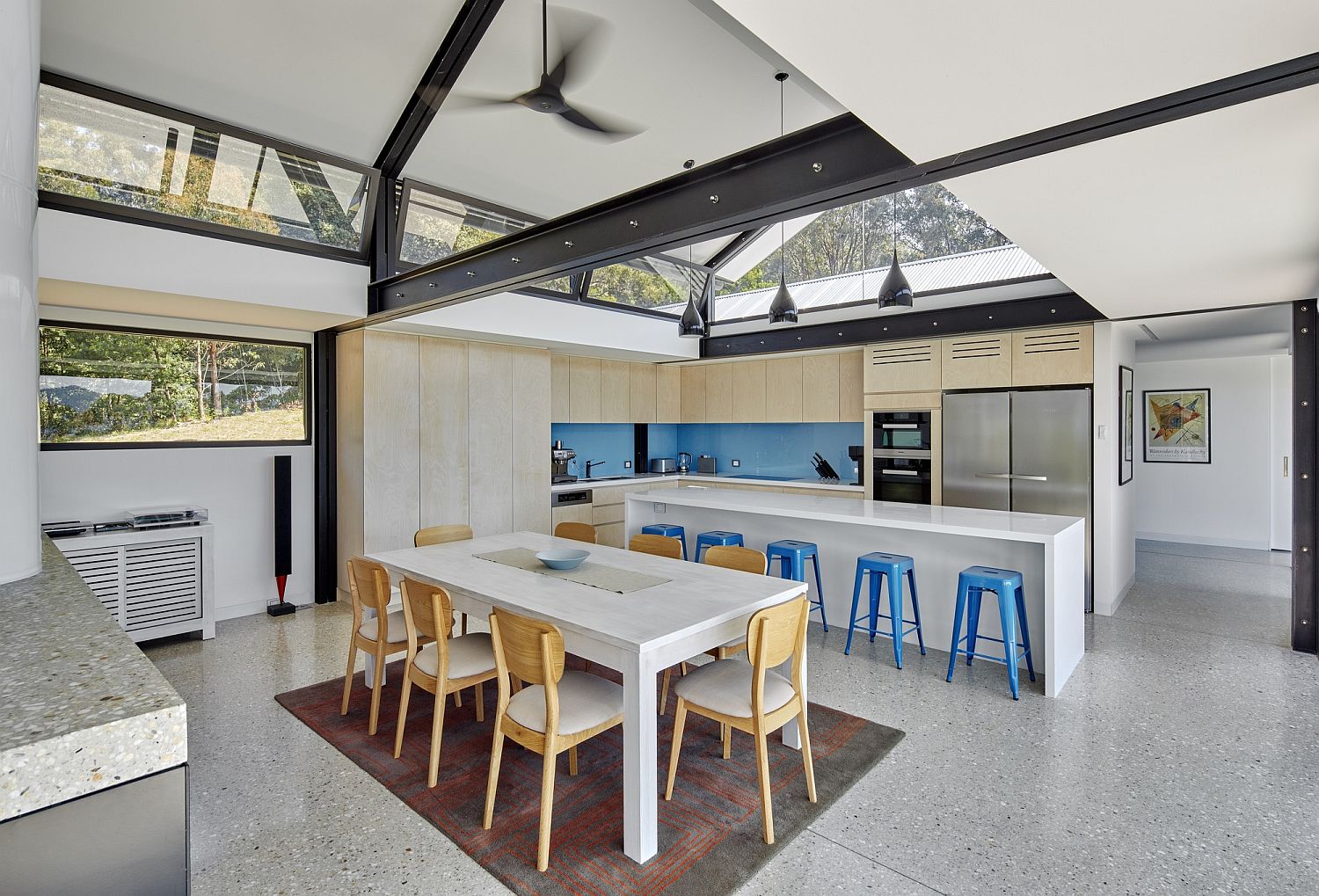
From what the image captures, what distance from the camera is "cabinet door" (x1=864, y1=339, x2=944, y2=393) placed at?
5.89 m

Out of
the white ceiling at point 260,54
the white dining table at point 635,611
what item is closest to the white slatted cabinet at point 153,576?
the white dining table at point 635,611

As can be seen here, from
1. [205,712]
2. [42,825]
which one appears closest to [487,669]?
[205,712]

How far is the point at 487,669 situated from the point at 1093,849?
244 cm

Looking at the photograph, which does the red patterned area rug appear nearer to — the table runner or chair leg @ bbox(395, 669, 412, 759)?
chair leg @ bbox(395, 669, 412, 759)

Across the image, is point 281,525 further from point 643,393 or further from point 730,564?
point 643,393

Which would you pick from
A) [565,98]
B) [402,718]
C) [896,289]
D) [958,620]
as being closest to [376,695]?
[402,718]

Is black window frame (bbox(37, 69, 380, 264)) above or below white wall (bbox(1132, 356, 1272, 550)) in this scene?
above

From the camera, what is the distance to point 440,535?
4.51 meters

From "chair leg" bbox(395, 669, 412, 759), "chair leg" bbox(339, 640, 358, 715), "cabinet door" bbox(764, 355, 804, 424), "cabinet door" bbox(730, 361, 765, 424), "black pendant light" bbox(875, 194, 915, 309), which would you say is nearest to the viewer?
"chair leg" bbox(395, 669, 412, 759)

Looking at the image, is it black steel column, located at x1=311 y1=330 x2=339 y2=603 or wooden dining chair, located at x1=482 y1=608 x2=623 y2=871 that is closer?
wooden dining chair, located at x1=482 y1=608 x2=623 y2=871

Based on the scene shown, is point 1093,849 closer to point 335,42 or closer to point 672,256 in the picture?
point 335,42

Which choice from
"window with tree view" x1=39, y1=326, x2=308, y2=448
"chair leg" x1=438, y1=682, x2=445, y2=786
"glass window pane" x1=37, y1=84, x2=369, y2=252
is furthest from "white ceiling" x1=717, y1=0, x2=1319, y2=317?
"window with tree view" x1=39, y1=326, x2=308, y2=448

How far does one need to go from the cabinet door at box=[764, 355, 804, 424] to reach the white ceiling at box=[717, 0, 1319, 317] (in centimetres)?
393

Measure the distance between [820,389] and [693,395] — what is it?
174cm
